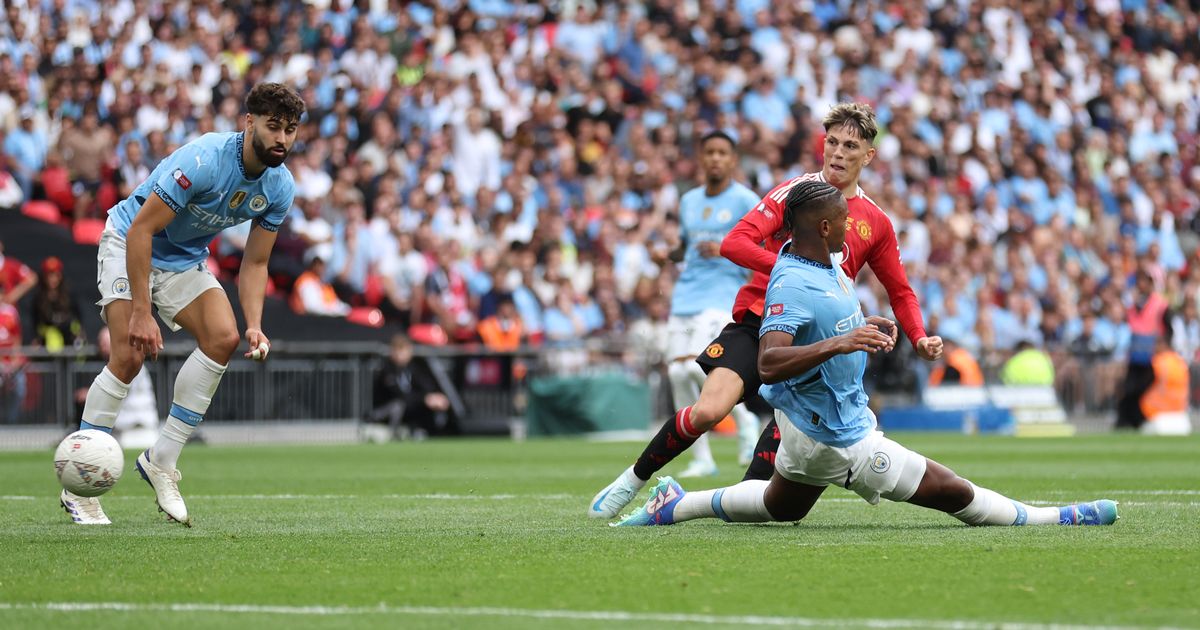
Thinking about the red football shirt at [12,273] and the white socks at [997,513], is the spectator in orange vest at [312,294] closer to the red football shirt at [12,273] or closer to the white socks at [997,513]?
the red football shirt at [12,273]

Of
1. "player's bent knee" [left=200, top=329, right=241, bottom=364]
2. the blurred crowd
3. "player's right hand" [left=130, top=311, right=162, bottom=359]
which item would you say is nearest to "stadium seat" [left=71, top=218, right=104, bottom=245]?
the blurred crowd

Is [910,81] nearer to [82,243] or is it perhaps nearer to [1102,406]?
[1102,406]

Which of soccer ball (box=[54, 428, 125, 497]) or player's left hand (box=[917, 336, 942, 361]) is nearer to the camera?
player's left hand (box=[917, 336, 942, 361])

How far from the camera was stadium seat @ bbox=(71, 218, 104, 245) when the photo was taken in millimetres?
20438

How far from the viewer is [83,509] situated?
29.9 feet

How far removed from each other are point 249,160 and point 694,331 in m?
4.94

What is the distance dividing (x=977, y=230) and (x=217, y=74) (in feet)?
39.5

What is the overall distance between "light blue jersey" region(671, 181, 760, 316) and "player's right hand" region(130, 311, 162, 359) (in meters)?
4.96

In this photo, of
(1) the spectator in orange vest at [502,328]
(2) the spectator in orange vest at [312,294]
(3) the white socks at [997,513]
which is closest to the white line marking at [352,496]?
(3) the white socks at [997,513]

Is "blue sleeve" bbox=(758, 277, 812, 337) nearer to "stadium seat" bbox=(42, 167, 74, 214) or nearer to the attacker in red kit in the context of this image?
the attacker in red kit

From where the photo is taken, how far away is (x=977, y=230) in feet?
90.1

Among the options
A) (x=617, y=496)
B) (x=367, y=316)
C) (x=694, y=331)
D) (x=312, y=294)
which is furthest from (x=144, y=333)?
(x=367, y=316)

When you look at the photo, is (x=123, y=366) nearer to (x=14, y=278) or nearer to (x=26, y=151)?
(x=14, y=278)

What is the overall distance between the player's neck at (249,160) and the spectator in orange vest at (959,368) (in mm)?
16539
